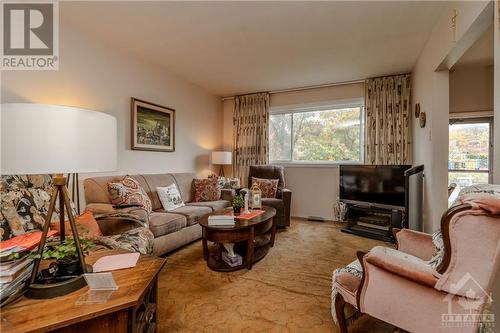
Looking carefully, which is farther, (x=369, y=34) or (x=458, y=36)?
(x=369, y=34)

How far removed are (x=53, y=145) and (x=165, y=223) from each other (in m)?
1.91

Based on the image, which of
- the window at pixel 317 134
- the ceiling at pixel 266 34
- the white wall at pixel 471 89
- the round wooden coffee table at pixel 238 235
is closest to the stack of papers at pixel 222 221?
the round wooden coffee table at pixel 238 235

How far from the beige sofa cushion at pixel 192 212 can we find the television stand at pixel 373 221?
2259 mm

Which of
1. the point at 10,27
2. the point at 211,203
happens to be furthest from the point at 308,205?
the point at 10,27

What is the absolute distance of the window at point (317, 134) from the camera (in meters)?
4.45

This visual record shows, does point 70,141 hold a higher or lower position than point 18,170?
higher

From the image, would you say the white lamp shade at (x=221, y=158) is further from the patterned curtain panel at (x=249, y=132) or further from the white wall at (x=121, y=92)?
the patterned curtain panel at (x=249, y=132)

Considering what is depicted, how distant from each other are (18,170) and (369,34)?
3.25 metres

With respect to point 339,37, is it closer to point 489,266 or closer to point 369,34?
point 369,34

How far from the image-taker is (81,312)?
891mm

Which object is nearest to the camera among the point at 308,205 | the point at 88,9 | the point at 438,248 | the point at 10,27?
the point at 438,248

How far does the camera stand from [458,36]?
6.37ft

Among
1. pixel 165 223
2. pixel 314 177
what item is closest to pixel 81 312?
pixel 165 223

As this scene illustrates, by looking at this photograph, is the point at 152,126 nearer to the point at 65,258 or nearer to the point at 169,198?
the point at 169,198
